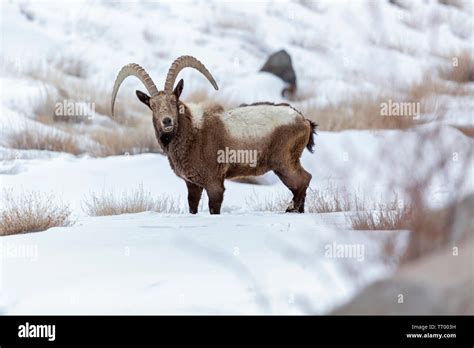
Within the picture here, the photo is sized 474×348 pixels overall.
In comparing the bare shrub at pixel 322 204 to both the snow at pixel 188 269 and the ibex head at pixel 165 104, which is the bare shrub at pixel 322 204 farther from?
the ibex head at pixel 165 104

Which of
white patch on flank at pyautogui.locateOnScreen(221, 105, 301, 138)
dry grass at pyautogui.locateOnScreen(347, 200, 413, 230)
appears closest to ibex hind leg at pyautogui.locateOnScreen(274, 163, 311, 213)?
white patch on flank at pyautogui.locateOnScreen(221, 105, 301, 138)

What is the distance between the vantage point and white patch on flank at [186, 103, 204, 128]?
926 cm

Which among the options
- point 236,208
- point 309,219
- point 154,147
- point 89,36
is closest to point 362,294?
A: point 309,219

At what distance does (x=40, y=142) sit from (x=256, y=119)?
7.43 m

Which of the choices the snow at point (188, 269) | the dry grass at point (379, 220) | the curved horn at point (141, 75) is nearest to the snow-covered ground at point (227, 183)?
the snow at point (188, 269)

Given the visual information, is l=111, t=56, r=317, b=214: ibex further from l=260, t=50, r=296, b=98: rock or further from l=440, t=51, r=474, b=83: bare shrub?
l=260, t=50, r=296, b=98: rock

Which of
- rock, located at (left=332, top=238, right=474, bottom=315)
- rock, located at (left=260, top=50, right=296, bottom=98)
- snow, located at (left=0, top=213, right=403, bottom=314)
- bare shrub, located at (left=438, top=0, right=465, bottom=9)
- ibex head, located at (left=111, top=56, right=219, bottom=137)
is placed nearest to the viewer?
rock, located at (left=332, top=238, right=474, bottom=315)

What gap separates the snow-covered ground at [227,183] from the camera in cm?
564

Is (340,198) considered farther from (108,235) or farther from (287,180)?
(108,235)

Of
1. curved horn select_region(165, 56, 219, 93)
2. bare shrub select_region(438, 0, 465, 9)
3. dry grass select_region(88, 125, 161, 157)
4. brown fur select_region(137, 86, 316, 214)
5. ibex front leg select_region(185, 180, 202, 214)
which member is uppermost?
bare shrub select_region(438, 0, 465, 9)

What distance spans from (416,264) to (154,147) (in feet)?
40.0

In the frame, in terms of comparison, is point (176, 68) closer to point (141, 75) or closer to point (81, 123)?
point (141, 75)

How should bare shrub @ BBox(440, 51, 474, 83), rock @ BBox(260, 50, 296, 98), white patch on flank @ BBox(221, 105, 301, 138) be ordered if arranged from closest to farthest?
white patch on flank @ BBox(221, 105, 301, 138), bare shrub @ BBox(440, 51, 474, 83), rock @ BBox(260, 50, 296, 98)

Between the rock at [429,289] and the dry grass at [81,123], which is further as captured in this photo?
the dry grass at [81,123]
